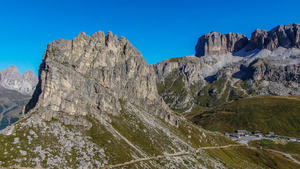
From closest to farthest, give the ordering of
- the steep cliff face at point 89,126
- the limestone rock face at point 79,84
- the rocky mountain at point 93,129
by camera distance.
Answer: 1. the steep cliff face at point 89,126
2. the rocky mountain at point 93,129
3. the limestone rock face at point 79,84

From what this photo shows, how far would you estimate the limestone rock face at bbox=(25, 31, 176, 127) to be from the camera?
122062mm

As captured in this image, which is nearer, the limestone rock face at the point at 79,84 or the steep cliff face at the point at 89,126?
the steep cliff face at the point at 89,126

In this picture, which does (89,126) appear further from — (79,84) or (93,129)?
(79,84)

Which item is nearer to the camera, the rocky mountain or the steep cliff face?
the steep cliff face

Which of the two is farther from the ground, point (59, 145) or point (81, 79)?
point (81, 79)

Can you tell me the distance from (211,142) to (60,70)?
13795 centimetres

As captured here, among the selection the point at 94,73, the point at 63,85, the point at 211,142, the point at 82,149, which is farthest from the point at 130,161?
the point at 211,142

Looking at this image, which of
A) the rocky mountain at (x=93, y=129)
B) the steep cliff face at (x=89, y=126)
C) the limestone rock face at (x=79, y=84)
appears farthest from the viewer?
the limestone rock face at (x=79, y=84)

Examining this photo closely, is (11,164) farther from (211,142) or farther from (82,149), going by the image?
(211,142)

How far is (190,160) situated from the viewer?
132m

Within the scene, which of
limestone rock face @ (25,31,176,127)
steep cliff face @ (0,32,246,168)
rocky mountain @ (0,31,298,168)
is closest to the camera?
steep cliff face @ (0,32,246,168)

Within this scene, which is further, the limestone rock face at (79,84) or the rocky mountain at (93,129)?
the limestone rock face at (79,84)

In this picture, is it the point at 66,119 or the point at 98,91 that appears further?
the point at 98,91

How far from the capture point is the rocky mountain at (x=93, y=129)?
91812 mm
